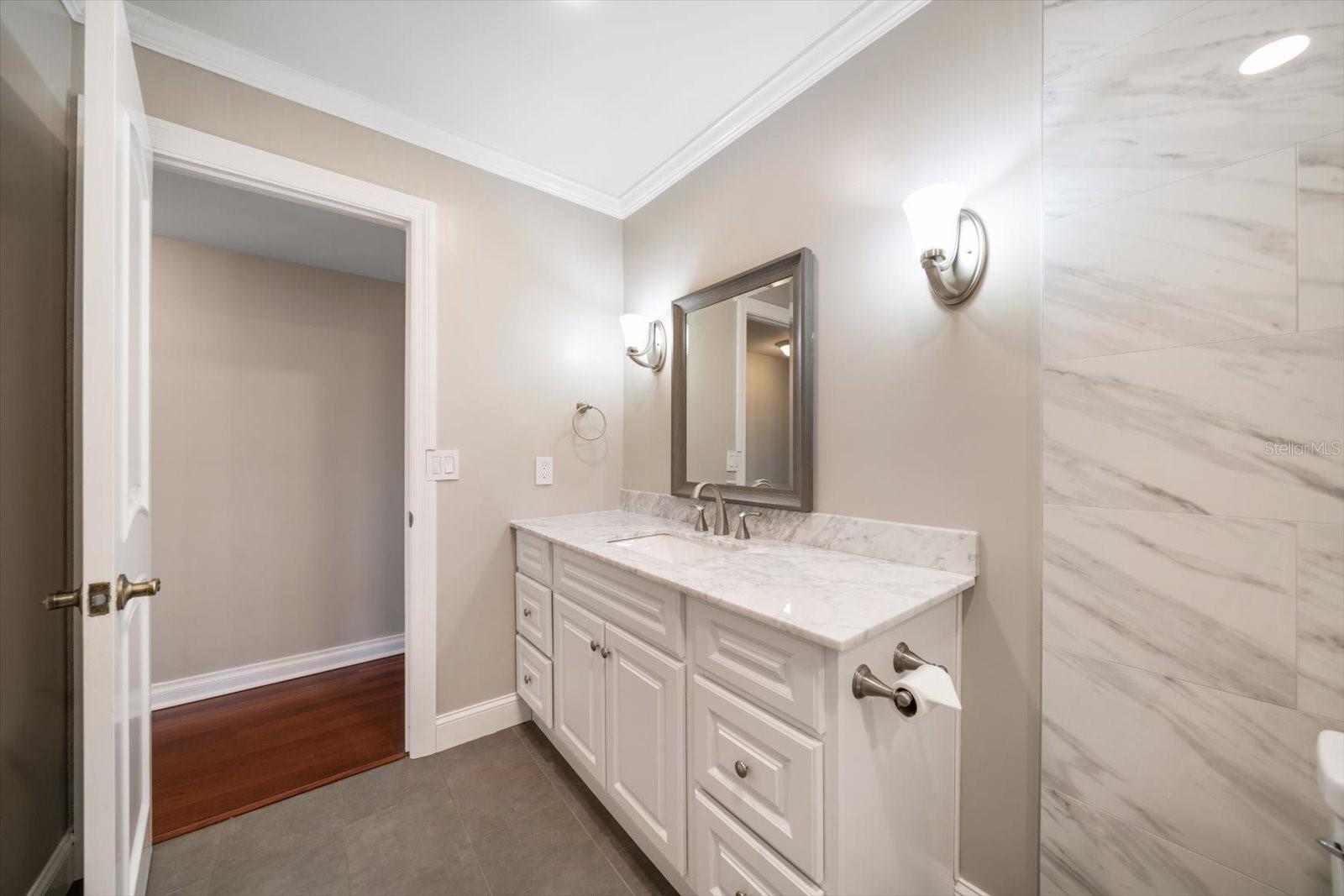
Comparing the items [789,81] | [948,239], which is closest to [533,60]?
[789,81]

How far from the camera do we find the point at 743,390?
184 cm

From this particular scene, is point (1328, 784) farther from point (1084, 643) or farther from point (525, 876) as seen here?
point (525, 876)

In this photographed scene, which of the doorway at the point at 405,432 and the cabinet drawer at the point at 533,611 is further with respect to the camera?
the cabinet drawer at the point at 533,611

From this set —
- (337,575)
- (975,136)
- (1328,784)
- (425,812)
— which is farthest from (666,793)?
(337,575)

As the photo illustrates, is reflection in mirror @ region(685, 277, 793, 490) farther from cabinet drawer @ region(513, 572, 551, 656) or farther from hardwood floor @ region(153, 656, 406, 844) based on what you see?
hardwood floor @ region(153, 656, 406, 844)

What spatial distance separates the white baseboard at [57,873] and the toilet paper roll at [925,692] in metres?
2.17

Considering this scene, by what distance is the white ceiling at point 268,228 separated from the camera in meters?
2.09

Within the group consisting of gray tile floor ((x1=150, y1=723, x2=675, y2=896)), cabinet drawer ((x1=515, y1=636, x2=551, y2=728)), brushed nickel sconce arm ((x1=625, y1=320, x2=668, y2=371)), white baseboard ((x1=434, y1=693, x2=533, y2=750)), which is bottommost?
gray tile floor ((x1=150, y1=723, x2=675, y2=896))

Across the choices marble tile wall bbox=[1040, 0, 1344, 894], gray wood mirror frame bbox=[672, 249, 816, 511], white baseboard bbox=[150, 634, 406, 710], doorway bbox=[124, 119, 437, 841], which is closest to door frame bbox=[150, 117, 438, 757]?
doorway bbox=[124, 119, 437, 841]

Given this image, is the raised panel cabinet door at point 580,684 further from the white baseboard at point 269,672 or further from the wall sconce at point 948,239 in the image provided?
the wall sconce at point 948,239

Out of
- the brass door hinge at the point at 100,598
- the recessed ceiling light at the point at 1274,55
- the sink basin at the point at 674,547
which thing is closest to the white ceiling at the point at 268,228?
the brass door hinge at the point at 100,598

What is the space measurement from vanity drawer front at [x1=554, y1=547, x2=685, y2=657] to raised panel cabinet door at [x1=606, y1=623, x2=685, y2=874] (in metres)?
0.04

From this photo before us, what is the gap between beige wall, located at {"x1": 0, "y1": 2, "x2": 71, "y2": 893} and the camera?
1125 millimetres

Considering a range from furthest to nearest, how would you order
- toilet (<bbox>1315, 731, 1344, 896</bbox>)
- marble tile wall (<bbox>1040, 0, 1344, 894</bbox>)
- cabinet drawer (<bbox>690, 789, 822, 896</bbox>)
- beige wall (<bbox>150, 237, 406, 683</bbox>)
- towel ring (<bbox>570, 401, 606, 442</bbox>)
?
beige wall (<bbox>150, 237, 406, 683</bbox>) < towel ring (<bbox>570, 401, 606, 442</bbox>) < cabinet drawer (<bbox>690, 789, 822, 896</bbox>) < marble tile wall (<bbox>1040, 0, 1344, 894</bbox>) < toilet (<bbox>1315, 731, 1344, 896</bbox>)
